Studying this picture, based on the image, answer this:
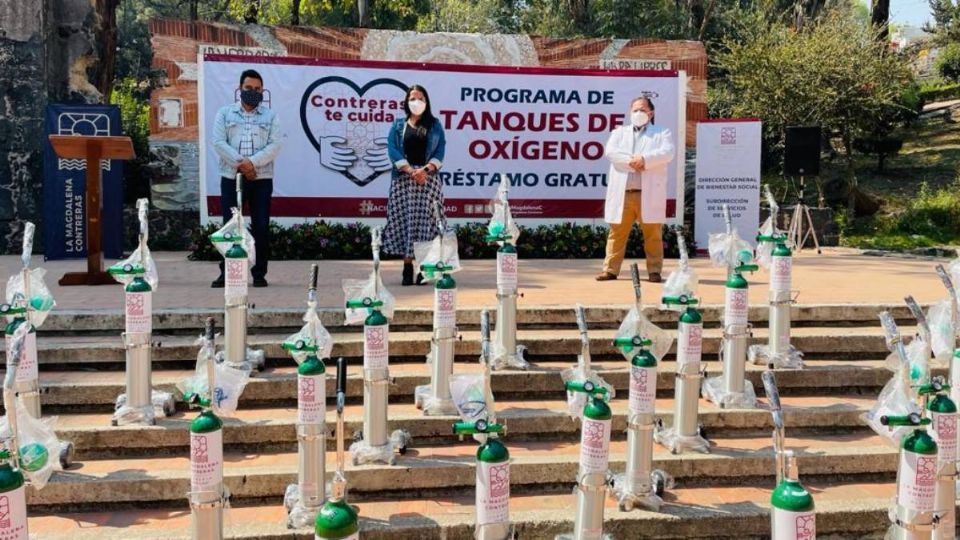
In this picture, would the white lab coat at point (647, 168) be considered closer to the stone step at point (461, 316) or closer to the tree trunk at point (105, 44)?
the stone step at point (461, 316)

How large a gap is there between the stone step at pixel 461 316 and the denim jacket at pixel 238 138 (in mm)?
1402

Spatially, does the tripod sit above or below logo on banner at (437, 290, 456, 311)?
above

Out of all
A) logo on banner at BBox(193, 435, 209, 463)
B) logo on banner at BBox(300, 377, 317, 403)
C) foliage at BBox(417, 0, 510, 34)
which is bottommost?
logo on banner at BBox(193, 435, 209, 463)

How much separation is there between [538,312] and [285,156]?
6.12 m

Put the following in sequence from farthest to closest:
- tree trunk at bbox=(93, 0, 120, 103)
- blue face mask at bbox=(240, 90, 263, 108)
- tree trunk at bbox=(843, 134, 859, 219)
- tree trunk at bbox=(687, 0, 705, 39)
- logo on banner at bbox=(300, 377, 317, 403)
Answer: tree trunk at bbox=(687, 0, 705, 39) < tree trunk at bbox=(843, 134, 859, 219) < tree trunk at bbox=(93, 0, 120, 103) < blue face mask at bbox=(240, 90, 263, 108) < logo on banner at bbox=(300, 377, 317, 403)

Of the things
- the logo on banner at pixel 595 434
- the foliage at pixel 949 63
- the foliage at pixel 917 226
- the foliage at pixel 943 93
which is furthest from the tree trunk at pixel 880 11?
the logo on banner at pixel 595 434

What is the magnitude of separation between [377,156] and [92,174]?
434cm

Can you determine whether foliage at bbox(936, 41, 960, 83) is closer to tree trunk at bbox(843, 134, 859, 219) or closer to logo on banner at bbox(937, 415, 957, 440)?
tree trunk at bbox(843, 134, 859, 219)

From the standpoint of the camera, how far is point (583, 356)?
11.4 feet

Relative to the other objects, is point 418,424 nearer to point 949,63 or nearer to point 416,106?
point 416,106

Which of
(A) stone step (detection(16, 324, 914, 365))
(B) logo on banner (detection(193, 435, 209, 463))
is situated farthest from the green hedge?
(B) logo on banner (detection(193, 435, 209, 463))

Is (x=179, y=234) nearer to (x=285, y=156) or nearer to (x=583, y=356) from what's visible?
(x=285, y=156)

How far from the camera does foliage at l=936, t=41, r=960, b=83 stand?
80.5 feet

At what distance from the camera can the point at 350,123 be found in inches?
435
